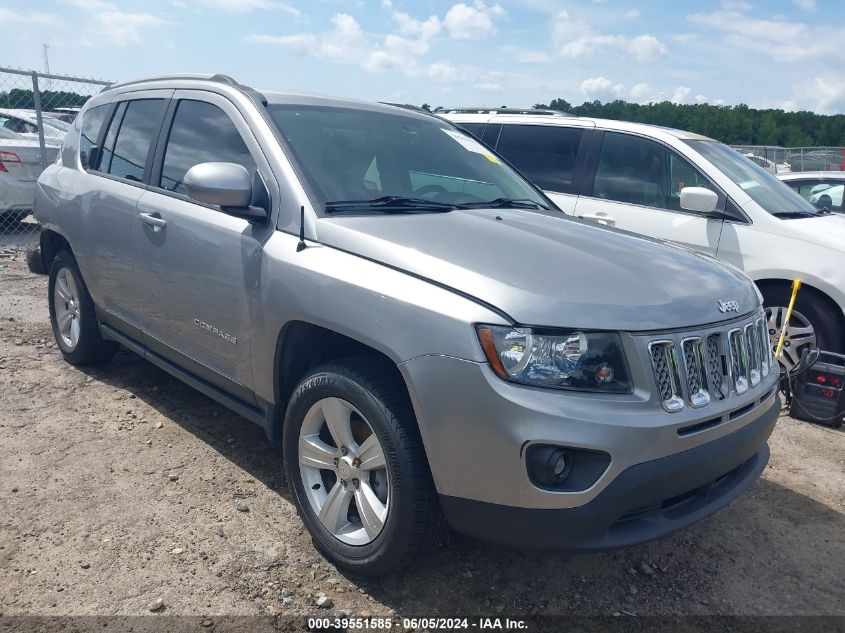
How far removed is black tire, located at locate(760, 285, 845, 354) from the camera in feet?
15.9

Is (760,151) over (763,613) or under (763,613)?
over

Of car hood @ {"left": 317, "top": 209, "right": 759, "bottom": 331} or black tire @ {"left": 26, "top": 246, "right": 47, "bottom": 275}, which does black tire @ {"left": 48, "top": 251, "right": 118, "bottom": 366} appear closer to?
black tire @ {"left": 26, "top": 246, "right": 47, "bottom": 275}

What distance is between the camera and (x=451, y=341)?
226cm

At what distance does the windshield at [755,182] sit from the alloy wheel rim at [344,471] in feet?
13.2

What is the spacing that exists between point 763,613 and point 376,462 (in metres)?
1.62

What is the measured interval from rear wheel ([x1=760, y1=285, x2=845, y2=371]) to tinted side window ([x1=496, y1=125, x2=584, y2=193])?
6.40 feet

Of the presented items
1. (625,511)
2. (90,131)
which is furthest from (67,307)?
(625,511)

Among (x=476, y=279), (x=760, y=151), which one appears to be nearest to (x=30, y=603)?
(x=476, y=279)

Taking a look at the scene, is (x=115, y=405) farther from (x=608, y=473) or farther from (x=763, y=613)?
(x=763, y=613)

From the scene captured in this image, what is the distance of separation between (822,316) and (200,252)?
4142 millimetres

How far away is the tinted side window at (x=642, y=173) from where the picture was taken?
18.4 ft

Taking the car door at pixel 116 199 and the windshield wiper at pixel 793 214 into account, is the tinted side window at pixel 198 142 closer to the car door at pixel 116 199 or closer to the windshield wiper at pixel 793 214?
the car door at pixel 116 199

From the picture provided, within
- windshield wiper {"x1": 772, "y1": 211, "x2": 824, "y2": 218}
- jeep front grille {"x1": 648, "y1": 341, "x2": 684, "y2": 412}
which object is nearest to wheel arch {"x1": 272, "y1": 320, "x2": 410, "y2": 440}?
jeep front grille {"x1": 648, "y1": 341, "x2": 684, "y2": 412}

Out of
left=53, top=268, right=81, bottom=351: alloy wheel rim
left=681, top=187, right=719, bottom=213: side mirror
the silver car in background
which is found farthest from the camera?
the silver car in background
